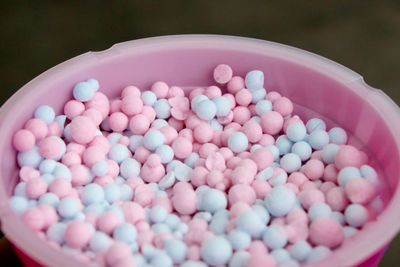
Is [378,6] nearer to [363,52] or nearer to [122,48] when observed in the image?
A: [363,52]

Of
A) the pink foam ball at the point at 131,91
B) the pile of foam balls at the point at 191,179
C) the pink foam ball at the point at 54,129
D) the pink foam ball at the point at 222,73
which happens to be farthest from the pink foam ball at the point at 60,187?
the pink foam ball at the point at 222,73

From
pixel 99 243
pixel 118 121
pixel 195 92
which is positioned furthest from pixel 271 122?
pixel 99 243

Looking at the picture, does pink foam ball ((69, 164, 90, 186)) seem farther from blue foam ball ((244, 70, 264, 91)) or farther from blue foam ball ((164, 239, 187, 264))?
blue foam ball ((244, 70, 264, 91))

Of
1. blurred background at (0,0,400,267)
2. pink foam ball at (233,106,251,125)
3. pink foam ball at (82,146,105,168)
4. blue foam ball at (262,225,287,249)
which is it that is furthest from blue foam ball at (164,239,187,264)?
blurred background at (0,0,400,267)

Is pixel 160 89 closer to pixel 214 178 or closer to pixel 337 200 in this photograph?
A: pixel 214 178

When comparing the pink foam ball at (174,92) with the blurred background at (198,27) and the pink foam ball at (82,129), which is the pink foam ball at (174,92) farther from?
the blurred background at (198,27)
